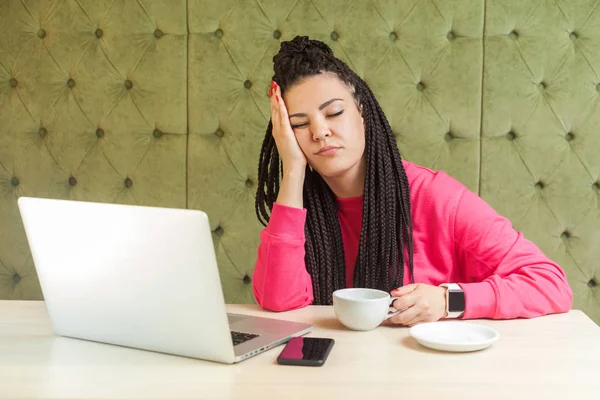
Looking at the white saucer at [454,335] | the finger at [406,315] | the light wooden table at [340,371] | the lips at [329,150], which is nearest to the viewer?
the light wooden table at [340,371]

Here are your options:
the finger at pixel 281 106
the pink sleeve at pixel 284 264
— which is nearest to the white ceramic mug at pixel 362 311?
the pink sleeve at pixel 284 264

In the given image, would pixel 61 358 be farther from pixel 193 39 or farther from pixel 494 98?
pixel 494 98

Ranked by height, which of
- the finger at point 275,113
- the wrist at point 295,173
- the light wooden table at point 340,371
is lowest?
the light wooden table at point 340,371

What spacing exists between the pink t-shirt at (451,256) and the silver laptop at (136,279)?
277 mm

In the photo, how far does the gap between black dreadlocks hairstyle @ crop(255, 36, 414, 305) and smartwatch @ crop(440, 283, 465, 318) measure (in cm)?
28

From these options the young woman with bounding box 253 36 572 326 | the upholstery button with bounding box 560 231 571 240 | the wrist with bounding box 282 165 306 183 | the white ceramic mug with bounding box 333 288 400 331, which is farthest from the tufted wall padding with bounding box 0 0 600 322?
the white ceramic mug with bounding box 333 288 400 331

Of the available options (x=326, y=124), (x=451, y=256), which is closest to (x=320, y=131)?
(x=326, y=124)

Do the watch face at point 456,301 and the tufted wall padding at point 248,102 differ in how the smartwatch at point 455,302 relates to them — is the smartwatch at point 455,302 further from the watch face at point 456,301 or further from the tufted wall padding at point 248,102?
the tufted wall padding at point 248,102

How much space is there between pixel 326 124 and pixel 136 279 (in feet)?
1.94

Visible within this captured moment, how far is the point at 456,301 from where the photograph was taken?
1067 mm

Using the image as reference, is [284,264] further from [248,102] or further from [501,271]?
[248,102]

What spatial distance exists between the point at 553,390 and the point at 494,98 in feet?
3.66

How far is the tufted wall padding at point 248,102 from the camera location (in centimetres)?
173

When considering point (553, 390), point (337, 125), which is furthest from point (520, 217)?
point (553, 390)
